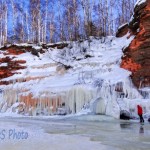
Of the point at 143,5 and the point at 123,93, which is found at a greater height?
the point at 143,5

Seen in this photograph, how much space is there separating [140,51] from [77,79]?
180 inches

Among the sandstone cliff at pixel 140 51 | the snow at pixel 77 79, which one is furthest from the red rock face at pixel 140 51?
the snow at pixel 77 79

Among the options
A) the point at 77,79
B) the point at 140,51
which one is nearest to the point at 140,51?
the point at 140,51

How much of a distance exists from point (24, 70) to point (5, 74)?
1733 millimetres

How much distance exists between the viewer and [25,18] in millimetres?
44594

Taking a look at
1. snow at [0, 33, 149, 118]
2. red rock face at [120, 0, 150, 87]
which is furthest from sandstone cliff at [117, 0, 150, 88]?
snow at [0, 33, 149, 118]

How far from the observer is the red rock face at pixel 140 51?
2181cm

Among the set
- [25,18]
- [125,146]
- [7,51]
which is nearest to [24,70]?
[7,51]

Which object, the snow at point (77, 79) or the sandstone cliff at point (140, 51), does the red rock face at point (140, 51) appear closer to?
the sandstone cliff at point (140, 51)

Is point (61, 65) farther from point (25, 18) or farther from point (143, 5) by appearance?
point (25, 18)

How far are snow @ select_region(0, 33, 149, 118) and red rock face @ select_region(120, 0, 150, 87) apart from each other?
59 cm

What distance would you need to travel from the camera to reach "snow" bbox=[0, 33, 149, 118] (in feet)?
69.6

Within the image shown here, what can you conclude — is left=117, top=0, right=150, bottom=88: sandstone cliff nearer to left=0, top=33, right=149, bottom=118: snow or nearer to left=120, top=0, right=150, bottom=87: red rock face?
left=120, top=0, right=150, bottom=87: red rock face

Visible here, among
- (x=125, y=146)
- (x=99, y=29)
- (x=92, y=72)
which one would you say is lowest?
(x=125, y=146)
